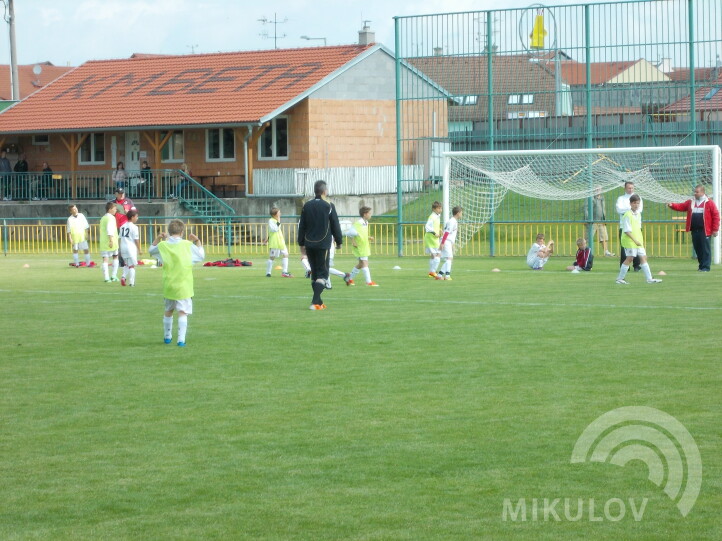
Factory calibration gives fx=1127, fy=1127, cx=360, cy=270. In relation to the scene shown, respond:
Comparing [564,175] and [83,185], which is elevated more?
[83,185]

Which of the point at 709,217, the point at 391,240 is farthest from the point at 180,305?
the point at 391,240

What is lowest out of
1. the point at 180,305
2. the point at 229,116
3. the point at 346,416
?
the point at 346,416

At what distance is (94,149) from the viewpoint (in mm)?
50438

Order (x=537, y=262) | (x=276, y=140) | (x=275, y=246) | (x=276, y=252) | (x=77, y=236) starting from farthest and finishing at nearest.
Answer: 1. (x=276, y=140)
2. (x=77, y=236)
3. (x=537, y=262)
4. (x=276, y=252)
5. (x=275, y=246)

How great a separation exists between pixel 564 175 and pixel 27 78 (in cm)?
6064

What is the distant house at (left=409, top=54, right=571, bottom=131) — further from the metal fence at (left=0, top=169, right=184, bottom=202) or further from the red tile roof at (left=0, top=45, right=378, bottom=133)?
the metal fence at (left=0, top=169, right=184, bottom=202)

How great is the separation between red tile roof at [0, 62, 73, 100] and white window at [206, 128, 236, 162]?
33788 millimetres

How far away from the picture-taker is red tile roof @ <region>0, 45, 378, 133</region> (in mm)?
45312

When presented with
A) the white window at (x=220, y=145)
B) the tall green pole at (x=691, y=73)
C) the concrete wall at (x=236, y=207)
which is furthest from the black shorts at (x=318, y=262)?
the white window at (x=220, y=145)

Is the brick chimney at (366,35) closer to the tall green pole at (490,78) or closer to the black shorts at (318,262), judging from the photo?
the tall green pole at (490,78)

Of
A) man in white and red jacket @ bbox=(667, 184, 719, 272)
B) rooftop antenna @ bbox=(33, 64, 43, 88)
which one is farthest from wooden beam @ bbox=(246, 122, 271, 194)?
rooftop antenna @ bbox=(33, 64, 43, 88)

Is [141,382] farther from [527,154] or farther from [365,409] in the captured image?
[527,154]

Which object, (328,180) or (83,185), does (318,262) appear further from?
(83,185)

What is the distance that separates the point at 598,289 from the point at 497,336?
273 inches
